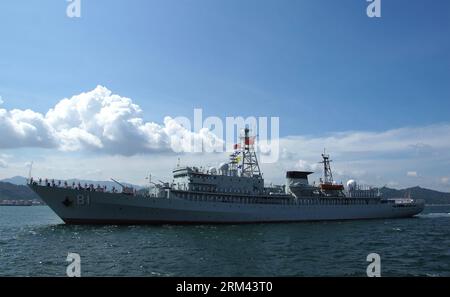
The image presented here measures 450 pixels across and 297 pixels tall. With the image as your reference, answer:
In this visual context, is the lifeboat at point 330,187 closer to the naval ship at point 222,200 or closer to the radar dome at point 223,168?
the naval ship at point 222,200

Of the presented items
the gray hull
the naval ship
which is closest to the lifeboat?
the naval ship

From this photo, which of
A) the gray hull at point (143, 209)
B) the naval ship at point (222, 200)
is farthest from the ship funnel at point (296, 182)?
the gray hull at point (143, 209)

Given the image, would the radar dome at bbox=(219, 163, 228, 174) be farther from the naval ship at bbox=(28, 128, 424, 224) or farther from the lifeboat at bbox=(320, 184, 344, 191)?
the lifeboat at bbox=(320, 184, 344, 191)

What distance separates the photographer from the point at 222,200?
53312 mm

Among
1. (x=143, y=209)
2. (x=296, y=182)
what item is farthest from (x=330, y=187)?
(x=143, y=209)

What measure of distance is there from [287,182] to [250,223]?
15129 mm

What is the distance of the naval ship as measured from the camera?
148ft

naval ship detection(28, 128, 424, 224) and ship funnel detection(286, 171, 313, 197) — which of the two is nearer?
naval ship detection(28, 128, 424, 224)

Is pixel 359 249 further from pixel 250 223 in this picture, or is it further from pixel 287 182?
pixel 287 182

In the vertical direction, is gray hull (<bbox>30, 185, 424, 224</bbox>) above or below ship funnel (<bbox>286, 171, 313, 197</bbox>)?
below
